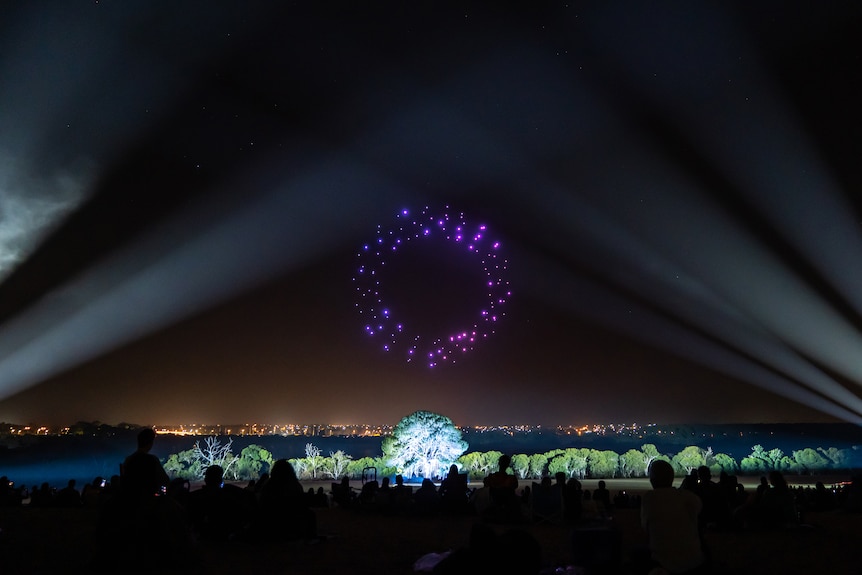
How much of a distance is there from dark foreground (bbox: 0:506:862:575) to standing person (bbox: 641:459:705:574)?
1151mm

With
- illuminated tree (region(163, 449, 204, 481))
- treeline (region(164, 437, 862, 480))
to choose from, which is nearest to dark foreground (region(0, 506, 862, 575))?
treeline (region(164, 437, 862, 480))

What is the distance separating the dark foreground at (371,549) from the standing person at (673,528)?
45.3 inches

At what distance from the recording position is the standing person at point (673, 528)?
204 inches

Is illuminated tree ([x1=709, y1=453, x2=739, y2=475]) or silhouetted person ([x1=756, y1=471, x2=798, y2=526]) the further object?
illuminated tree ([x1=709, y1=453, x2=739, y2=475])

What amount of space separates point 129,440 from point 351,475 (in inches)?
6861

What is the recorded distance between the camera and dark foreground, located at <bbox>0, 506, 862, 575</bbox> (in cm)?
742

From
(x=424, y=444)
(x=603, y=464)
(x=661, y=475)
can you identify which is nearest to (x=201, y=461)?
(x=424, y=444)

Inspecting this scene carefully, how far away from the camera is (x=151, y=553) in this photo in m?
7.13

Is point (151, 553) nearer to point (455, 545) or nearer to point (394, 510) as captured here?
point (455, 545)

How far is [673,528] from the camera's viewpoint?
525 cm

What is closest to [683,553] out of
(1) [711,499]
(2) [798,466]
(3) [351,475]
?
(1) [711,499]

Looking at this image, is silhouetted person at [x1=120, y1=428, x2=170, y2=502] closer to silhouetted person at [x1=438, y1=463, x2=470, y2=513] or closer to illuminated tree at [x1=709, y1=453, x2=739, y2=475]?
silhouetted person at [x1=438, y1=463, x2=470, y2=513]

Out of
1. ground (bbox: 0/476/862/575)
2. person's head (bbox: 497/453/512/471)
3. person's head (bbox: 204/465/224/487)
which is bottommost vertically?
ground (bbox: 0/476/862/575)

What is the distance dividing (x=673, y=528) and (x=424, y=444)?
38.7 meters
